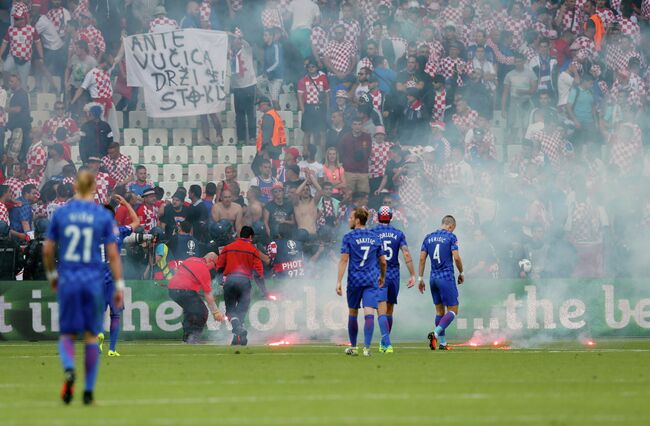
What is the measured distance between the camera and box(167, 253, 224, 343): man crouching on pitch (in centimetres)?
2319

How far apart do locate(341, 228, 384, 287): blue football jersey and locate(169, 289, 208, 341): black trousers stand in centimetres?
496

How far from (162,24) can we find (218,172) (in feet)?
10.5

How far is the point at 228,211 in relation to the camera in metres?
25.8

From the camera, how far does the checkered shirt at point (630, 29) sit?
31328 millimetres

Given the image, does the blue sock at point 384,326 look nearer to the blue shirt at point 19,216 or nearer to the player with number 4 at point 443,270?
the player with number 4 at point 443,270

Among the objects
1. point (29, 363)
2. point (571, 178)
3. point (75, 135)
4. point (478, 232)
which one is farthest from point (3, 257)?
point (571, 178)

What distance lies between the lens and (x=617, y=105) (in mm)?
30641

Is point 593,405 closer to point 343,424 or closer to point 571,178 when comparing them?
point 343,424

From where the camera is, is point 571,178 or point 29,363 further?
point 571,178

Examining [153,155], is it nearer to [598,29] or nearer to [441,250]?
[441,250]

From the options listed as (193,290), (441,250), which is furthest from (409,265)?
(193,290)

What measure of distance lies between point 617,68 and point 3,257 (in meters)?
14.1

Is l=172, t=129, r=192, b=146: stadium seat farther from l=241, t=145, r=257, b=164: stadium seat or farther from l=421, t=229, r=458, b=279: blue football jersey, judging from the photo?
l=421, t=229, r=458, b=279: blue football jersey

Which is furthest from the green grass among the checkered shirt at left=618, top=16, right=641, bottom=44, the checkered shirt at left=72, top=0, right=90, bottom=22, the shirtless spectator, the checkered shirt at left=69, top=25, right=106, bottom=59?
the checkered shirt at left=618, top=16, right=641, bottom=44
